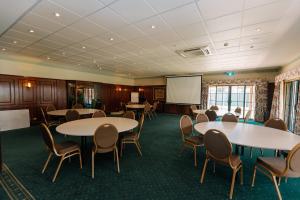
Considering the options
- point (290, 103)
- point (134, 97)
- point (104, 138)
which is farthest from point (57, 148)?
point (134, 97)

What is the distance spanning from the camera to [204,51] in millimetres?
4227

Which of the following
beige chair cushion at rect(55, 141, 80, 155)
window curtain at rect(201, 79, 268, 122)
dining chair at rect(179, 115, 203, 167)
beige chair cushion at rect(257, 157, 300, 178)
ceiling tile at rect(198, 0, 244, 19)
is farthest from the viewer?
window curtain at rect(201, 79, 268, 122)

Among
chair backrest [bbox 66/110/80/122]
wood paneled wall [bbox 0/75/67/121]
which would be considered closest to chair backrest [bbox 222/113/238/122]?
chair backrest [bbox 66/110/80/122]

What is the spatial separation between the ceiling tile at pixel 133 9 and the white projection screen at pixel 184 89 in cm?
705

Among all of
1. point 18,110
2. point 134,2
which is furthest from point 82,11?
point 18,110

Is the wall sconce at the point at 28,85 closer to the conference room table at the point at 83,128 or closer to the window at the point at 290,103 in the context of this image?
the conference room table at the point at 83,128

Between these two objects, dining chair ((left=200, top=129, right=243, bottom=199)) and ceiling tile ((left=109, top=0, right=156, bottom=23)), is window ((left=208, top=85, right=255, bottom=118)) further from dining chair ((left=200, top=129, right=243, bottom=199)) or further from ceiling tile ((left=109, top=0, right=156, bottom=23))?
ceiling tile ((left=109, top=0, right=156, bottom=23))

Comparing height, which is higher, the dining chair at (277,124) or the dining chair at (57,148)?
the dining chair at (277,124)

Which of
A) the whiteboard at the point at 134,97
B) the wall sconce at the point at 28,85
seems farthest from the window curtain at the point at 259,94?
the wall sconce at the point at 28,85

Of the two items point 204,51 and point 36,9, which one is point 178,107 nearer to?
point 204,51

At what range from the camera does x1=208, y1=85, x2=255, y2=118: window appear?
25.4 feet

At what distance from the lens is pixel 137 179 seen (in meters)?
2.28

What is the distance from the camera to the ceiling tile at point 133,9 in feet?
7.00

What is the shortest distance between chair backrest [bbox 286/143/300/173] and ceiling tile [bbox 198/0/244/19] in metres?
2.10
